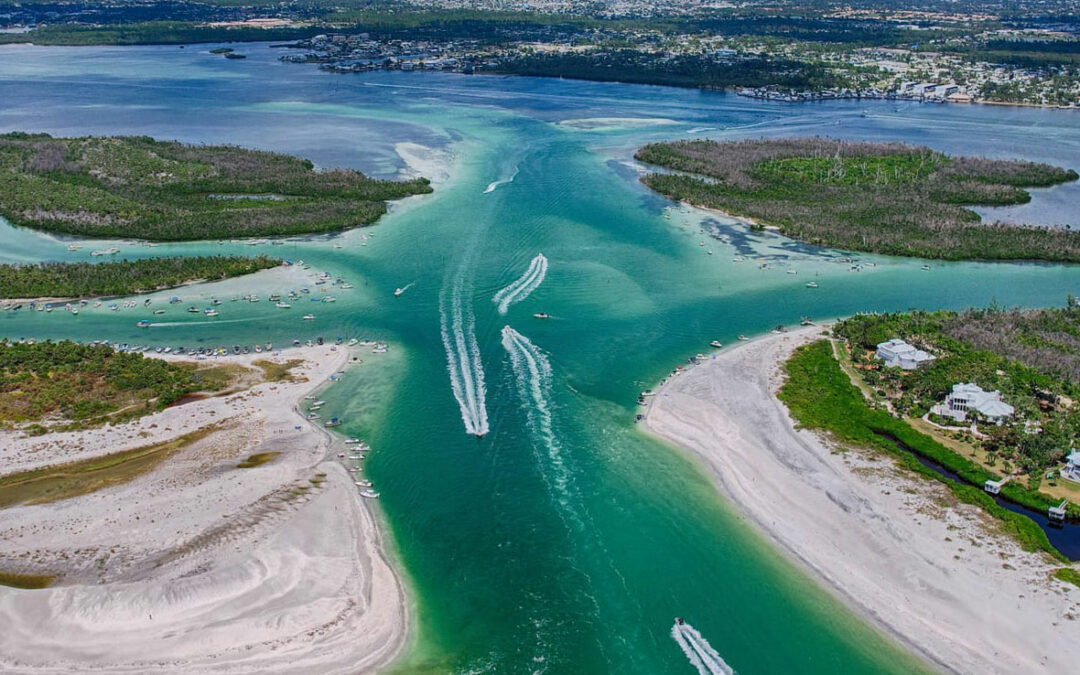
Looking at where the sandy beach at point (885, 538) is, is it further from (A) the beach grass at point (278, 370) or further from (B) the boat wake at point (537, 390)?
(A) the beach grass at point (278, 370)

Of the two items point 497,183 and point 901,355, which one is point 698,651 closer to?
point 901,355

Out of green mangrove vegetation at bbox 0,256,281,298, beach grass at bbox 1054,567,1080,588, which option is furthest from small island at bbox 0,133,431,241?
beach grass at bbox 1054,567,1080,588

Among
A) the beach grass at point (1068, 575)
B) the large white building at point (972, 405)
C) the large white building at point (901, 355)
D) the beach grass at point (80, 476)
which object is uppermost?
the large white building at point (901, 355)

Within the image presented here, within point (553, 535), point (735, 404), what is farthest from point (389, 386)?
point (735, 404)

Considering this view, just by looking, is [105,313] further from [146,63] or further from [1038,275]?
[146,63]

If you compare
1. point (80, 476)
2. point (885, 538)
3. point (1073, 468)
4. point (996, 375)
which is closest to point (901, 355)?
point (996, 375)

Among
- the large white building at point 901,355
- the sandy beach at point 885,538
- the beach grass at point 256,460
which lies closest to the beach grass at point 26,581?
the beach grass at point 256,460

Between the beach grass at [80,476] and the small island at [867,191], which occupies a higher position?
the small island at [867,191]
